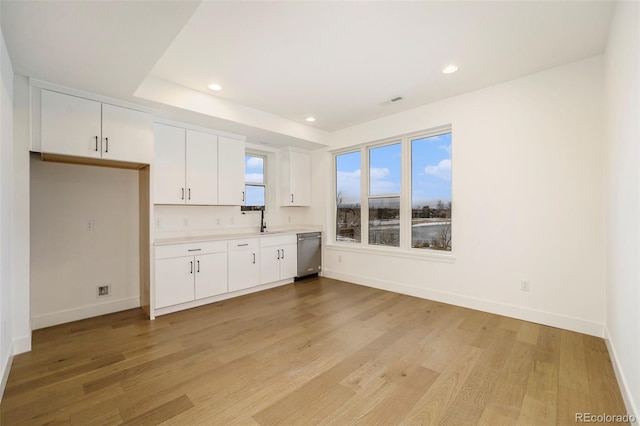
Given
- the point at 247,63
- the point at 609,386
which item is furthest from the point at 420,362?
the point at 247,63

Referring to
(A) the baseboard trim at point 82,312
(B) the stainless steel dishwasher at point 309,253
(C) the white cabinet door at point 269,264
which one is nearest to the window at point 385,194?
(B) the stainless steel dishwasher at point 309,253

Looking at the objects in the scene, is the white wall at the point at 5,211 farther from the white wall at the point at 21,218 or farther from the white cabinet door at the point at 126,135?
the white cabinet door at the point at 126,135

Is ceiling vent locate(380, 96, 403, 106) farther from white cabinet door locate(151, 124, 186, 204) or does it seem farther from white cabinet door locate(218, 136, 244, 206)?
white cabinet door locate(151, 124, 186, 204)

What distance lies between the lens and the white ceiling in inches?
76.0

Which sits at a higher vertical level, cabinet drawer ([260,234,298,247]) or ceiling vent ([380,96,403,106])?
ceiling vent ([380,96,403,106])

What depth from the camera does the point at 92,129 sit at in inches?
117

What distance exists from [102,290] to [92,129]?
196 centimetres

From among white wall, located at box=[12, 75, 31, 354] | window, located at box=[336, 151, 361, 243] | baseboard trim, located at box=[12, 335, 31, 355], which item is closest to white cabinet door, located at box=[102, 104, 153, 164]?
white wall, located at box=[12, 75, 31, 354]

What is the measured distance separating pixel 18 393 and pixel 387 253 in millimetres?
4110

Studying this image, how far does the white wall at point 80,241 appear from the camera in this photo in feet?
10.3

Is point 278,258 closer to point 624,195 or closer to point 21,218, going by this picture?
point 21,218

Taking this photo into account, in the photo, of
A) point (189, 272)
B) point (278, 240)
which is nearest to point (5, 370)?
point (189, 272)

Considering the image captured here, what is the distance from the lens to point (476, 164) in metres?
3.58

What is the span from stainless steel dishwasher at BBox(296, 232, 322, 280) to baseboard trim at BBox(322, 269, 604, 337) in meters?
0.82
